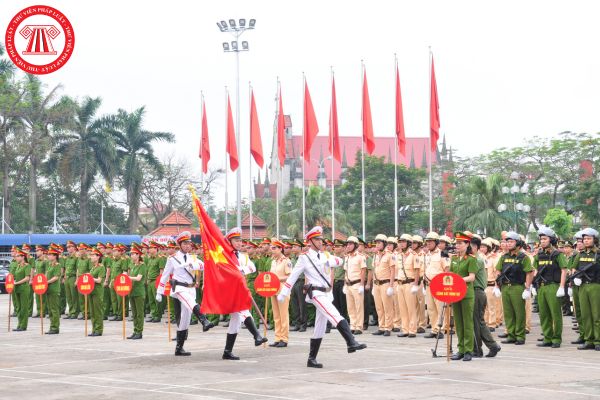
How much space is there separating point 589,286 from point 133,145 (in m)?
53.6

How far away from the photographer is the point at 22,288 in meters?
22.2

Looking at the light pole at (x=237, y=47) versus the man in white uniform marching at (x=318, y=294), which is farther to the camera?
the light pole at (x=237, y=47)

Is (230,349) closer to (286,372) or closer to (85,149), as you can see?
(286,372)

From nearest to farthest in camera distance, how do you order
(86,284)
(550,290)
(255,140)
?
1. (550,290)
2. (86,284)
3. (255,140)

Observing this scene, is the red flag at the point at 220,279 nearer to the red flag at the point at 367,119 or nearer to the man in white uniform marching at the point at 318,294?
the man in white uniform marching at the point at 318,294

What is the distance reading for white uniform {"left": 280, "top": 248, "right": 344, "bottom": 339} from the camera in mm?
13734

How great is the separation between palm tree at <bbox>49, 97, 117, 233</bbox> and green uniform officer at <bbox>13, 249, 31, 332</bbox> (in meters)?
43.2

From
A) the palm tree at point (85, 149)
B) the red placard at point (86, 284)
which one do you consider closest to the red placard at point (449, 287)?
the red placard at point (86, 284)

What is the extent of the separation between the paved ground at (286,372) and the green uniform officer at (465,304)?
0.35m

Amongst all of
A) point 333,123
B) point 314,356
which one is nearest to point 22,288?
point 314,356

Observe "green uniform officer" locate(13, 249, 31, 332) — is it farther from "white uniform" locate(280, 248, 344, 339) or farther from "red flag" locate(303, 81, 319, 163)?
"red flag" locate(303, 81, 319, 163)

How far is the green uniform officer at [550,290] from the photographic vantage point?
1658 cm

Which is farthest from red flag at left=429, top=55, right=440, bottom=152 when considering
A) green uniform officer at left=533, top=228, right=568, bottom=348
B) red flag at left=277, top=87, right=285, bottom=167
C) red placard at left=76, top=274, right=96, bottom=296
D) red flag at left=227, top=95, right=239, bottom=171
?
green uniform officer at left=533, top=228, right=568, bottom=348

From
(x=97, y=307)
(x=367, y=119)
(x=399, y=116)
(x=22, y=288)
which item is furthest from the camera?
(x=367, y=119)
